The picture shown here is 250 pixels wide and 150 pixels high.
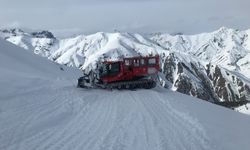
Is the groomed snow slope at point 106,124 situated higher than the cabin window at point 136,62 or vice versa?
the cabin window at point 136,62

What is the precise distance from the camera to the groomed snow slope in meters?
16.6

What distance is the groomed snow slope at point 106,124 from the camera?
16578 mm

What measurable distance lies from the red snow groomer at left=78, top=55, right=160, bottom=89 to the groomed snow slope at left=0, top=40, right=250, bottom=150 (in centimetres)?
970

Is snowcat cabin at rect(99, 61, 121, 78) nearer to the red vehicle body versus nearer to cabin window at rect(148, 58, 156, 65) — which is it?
the red vehicle body

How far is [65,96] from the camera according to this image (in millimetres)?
31000

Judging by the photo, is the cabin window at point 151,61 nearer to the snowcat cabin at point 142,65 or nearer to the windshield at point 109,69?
the snowcat cabin at point 142,65

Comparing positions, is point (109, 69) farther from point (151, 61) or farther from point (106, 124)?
point (106, 124)

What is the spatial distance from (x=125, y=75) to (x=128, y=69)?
71 centimetres

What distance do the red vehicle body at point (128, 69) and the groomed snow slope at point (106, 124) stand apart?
10537mm

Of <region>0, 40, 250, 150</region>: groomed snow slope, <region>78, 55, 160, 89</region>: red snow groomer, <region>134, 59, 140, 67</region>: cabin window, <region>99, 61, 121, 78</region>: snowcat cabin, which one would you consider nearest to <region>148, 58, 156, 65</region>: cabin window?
<region>78, 55, 160, 89</region>: red snow groomer

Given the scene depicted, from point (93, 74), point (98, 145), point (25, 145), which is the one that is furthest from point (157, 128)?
point (93, 74)

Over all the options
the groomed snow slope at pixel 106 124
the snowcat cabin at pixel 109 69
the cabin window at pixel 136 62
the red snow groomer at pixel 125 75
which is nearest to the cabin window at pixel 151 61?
the red snow groomer at pixel 125 75

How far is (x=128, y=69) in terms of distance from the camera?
42.8 meters

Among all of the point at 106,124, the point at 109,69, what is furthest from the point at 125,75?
the point at 106,124
